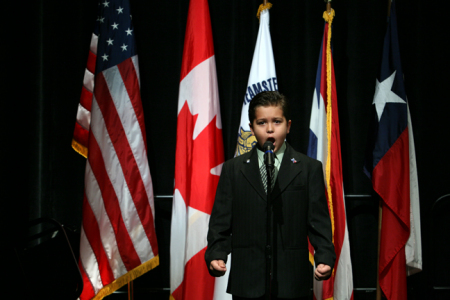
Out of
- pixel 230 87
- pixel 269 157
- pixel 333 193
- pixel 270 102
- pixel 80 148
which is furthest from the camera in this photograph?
pixel 230 87

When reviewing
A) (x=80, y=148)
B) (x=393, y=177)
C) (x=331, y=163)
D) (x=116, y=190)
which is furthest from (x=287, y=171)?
(x=80, y=148)

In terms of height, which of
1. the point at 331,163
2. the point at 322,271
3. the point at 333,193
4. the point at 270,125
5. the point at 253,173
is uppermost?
the point at 270,125

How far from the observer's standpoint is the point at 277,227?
5.10 feet

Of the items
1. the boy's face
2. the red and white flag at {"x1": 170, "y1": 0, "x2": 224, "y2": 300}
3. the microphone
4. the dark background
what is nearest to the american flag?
the red and white flag at {"x1": 170, "y1": 0, "x2": 224, "y2": 300}

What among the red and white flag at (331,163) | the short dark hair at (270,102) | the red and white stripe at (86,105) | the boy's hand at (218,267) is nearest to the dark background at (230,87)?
the red and white stripe at (86,105)

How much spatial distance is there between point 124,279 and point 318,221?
1.62 metres

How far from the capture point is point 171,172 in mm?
3098

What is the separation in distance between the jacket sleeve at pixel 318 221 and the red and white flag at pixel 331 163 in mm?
959

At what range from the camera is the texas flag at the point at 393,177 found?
2572 mm

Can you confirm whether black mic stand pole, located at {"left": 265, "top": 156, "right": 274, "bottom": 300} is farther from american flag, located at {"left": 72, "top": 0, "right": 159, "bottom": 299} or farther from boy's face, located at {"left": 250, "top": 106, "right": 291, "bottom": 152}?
american flag, located at {"left": 72, "top": 0, "right": 159, "bottom": 299}

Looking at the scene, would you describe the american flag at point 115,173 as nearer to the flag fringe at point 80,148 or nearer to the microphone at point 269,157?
the flag fringe at point 80,148

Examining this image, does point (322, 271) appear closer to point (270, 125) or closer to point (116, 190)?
point (270, 125)

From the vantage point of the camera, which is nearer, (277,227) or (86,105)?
(277,227)

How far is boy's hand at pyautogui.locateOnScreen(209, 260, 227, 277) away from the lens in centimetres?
146
